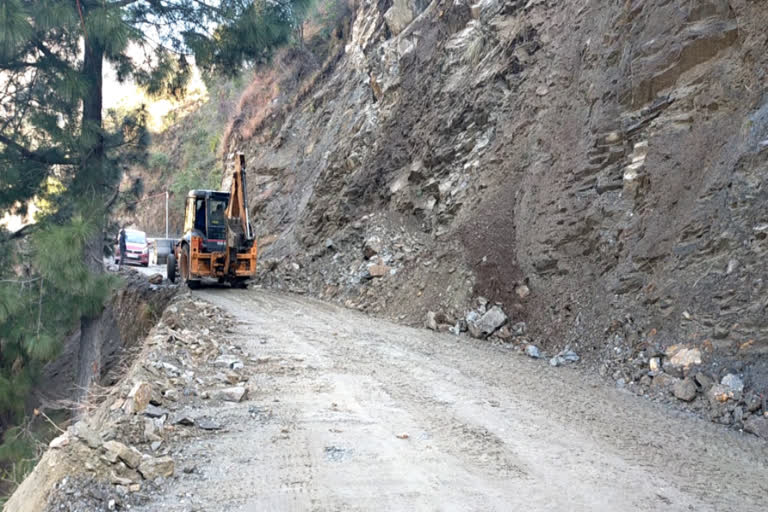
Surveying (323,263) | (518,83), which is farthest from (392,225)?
(518,83)

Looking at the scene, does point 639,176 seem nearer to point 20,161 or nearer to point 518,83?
point 518,83

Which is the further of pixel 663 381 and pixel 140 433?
pixel 663 381

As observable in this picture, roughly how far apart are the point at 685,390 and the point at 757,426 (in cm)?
84

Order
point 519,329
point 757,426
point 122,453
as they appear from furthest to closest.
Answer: point 519,329, point 757,426, point 122,453

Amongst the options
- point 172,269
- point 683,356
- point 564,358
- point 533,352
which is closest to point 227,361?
point 533,352

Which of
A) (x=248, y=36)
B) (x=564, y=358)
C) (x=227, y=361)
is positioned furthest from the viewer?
(x=248, y=36)

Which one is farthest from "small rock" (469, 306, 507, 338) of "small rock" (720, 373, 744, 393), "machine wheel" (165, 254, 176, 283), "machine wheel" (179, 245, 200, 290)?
"machine wheel" (165, 254, 176, 283)

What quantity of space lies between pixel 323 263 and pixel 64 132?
7166 mm

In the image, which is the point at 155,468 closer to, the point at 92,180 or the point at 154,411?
the point at 154,411

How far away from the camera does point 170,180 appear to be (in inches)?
1617

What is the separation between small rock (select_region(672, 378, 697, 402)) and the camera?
5.86 m

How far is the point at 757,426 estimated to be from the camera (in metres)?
5.12

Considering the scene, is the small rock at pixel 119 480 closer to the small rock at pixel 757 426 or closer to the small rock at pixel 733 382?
the small rock at pixel 757 426

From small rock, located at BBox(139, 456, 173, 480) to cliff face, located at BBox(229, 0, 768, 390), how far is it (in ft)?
17.6
